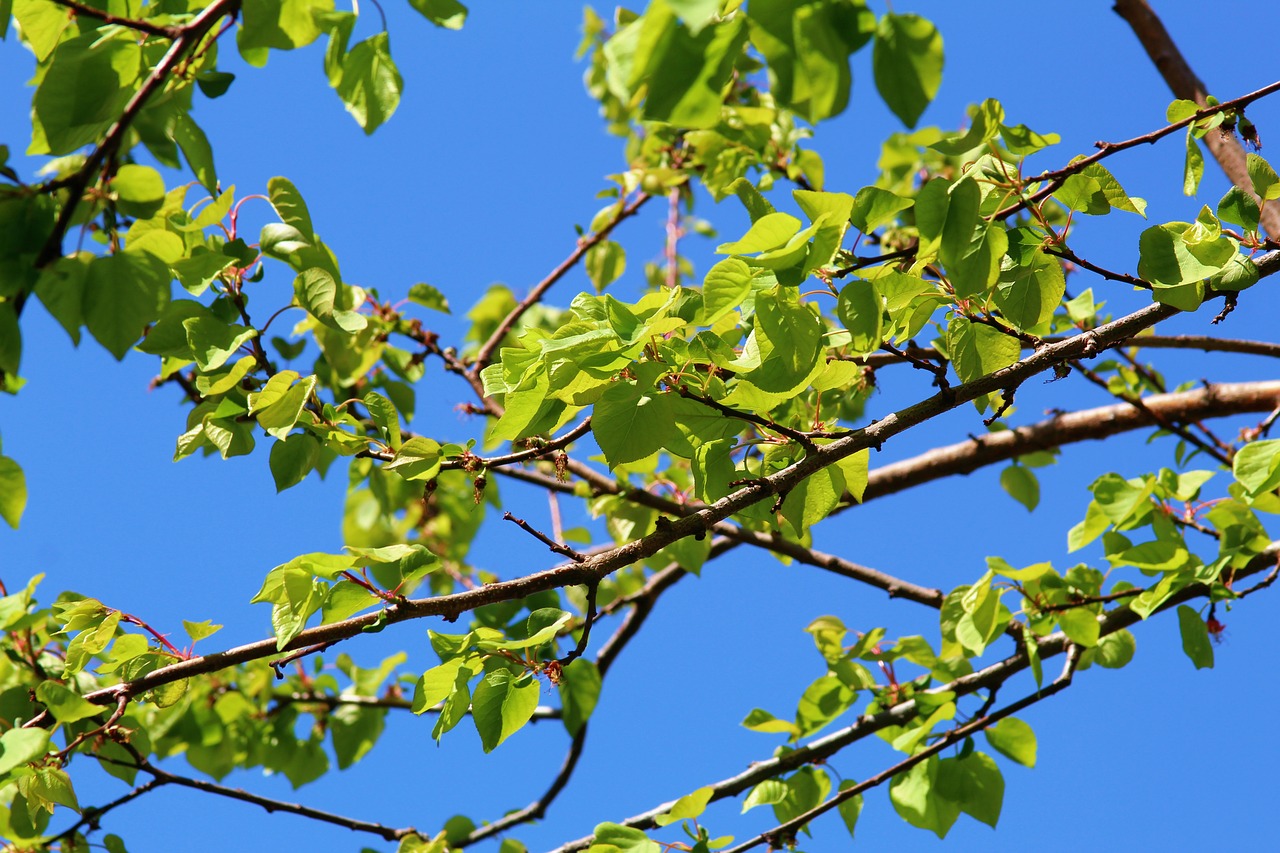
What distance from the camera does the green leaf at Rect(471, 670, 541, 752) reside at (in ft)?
4.09

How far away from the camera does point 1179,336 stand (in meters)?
2.10

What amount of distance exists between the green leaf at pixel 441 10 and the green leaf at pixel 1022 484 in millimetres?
1773

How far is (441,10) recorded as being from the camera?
125 cm

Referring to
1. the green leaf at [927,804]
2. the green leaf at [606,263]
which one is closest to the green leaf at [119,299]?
the green leaf at [927,804]

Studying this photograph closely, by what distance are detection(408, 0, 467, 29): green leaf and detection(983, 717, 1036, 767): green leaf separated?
4.69ft

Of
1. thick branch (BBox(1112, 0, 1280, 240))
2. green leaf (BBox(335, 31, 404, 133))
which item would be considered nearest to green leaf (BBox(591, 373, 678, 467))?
green leaf (BBox(335, 31, 404, 133))

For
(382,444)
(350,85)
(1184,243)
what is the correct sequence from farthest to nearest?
(382,444), (350,85), (1184,243)

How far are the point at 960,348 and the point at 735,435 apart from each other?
0.28 m

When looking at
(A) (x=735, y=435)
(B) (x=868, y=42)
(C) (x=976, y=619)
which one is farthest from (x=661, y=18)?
(C) (x=976, y=619)

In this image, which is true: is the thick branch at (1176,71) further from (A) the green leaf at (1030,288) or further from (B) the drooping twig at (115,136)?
(B) the drooping twig at (115,136)

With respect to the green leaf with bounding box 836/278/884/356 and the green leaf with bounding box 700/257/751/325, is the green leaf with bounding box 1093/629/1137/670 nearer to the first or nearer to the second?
the green leaf with bounding box 836/278/884/356

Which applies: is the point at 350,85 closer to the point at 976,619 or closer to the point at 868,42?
the point at 868,42

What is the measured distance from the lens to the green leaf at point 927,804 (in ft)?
5.77

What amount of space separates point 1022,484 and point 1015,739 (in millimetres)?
861
